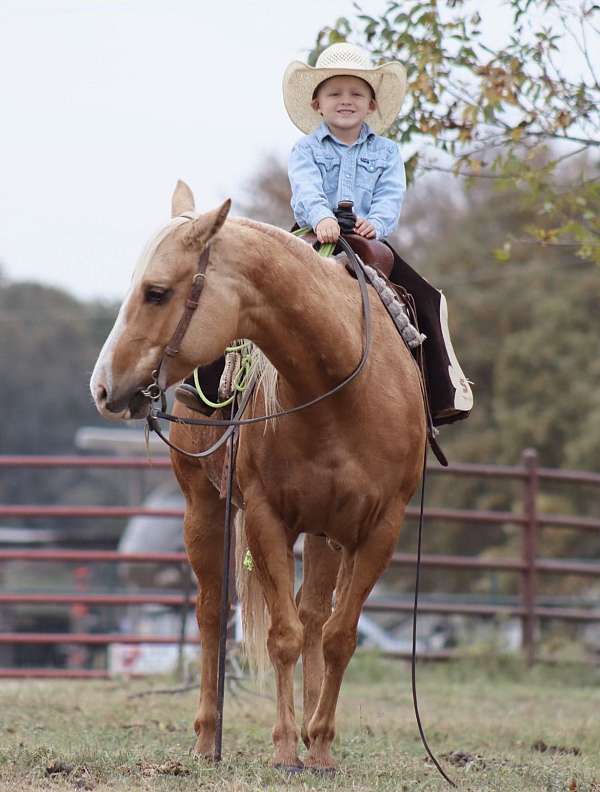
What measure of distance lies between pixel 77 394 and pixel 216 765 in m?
50.1

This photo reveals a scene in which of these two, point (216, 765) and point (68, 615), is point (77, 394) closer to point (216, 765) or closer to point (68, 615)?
point (68, 615)

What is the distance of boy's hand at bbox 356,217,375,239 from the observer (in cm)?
569

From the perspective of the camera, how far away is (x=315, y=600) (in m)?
Result: 6.06

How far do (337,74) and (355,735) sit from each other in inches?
128

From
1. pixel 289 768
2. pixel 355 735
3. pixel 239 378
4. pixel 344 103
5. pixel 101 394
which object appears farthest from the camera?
pixel 355 735

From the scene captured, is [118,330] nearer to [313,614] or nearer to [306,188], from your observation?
[306,188]

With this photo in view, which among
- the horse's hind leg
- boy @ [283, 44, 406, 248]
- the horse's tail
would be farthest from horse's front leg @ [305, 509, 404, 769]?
boy @ [283, 44, 406, 248]

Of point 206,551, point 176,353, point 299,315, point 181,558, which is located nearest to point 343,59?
point 299,315

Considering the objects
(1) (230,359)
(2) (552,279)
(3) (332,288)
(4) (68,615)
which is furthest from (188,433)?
(2) (552,279)

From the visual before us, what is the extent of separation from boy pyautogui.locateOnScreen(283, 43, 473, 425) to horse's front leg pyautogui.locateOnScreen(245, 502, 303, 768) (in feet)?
3.43

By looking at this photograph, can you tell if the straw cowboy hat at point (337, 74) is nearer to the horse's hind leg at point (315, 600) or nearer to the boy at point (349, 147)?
the boy at point (349, 147)

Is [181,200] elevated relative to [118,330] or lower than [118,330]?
elevated

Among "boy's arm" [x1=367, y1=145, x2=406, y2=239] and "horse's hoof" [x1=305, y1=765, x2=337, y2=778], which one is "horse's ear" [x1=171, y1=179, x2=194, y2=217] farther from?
"horse's hoof" [x1=305, y1=765, x2=337, y2=778]

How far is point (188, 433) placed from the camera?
6281 millimetres
